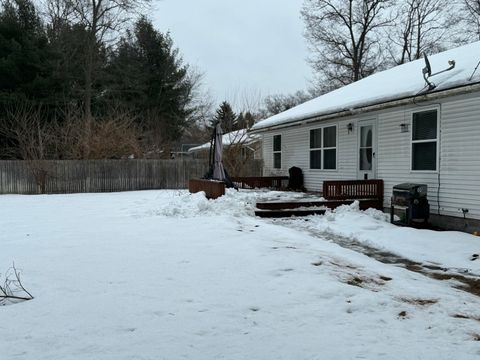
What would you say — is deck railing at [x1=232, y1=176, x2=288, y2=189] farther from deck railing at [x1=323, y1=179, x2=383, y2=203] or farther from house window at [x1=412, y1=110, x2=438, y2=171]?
house window at [x1=412, y1=110, x2=438, y2=171]

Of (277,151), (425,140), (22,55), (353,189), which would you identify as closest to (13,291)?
(353,189)

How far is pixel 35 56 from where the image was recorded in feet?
79.6

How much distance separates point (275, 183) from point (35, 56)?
53.9 feet

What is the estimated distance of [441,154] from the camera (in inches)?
361

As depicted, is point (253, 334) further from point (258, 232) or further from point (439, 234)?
point (439, 234)

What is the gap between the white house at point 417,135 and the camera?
27.8 feet

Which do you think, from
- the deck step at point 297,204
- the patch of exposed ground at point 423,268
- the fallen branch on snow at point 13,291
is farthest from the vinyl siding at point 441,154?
the fallen branch on snow at point 13,291

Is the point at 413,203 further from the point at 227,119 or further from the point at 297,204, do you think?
the point at 227,119

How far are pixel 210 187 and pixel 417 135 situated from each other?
557cm

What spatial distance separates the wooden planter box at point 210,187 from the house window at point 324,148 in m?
4.02

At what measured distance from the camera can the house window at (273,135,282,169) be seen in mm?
17567

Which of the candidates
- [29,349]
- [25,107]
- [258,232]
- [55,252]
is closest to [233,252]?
[258,232]

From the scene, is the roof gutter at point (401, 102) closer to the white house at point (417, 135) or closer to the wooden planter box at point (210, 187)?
the white house at point (417, 135)

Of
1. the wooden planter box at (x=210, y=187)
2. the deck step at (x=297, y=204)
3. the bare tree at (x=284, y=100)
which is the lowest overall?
the deck step at (x=297, y=204)
